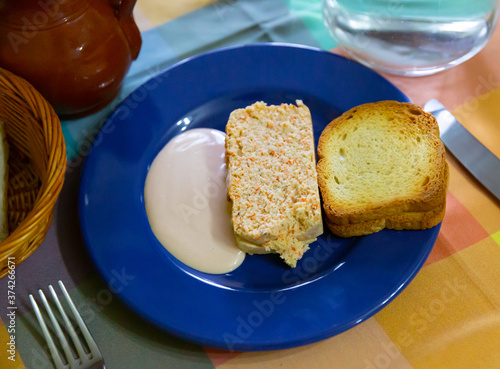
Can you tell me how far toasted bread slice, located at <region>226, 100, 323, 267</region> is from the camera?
56.2 inches

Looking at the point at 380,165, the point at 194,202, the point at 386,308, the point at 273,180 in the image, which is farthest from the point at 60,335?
the point at 380,165

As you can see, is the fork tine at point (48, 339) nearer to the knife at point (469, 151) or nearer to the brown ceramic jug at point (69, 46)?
the brown ceramic jug at point (69, 46)

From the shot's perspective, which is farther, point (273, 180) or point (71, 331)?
point (273, 180)

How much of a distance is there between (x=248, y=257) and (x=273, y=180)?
260 mm

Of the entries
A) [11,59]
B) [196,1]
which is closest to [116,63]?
[11,59]

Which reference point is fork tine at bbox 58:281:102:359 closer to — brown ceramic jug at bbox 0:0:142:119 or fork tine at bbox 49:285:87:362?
fork tine at bbox 49:285:87:362

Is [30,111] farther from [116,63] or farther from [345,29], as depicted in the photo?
[345,29]

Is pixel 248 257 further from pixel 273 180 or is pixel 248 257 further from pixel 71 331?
pixel 71 331

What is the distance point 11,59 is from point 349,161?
1.12 metres

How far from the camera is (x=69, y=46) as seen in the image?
1464 mm

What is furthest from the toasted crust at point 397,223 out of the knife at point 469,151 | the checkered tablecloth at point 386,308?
the knife at point 469,151

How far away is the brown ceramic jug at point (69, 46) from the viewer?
1.39 m

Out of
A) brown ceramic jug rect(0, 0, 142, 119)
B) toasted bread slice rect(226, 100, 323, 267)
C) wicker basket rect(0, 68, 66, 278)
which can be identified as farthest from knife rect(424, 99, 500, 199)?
wicker basket rect(0, 68, 66, 278)

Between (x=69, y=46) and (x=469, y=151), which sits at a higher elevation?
(x=69, y=46)
